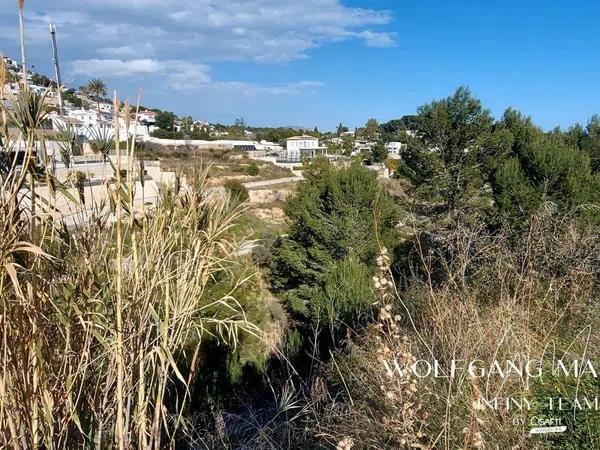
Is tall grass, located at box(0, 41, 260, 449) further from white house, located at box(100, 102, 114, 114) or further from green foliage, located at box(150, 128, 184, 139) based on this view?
green foliage, located at box(150, 128, 184, 139)

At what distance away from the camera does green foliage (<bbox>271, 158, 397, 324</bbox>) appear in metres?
10.6

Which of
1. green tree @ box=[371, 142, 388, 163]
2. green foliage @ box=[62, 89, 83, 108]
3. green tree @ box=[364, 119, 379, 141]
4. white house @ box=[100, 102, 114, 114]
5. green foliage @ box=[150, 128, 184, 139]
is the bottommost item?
white house @ box=[100, 102, 114, 114]

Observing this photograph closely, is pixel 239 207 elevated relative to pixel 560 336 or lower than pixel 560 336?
elevated

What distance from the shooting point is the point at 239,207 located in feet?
5.02

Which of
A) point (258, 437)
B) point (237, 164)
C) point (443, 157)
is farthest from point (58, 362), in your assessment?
point (237, 164)

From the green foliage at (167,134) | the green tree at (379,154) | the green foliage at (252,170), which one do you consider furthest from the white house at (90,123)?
the green tree at (379,154)

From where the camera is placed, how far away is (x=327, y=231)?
11055 mm

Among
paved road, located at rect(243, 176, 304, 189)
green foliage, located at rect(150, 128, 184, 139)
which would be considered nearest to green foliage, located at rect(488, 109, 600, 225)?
paved road, located at rect(243, 176, 304, 189)

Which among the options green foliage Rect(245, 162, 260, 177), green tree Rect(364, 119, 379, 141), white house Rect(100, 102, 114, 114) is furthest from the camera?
green tree Rect(364, 119, 379, 141)

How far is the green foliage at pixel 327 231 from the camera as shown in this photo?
34.8 ft

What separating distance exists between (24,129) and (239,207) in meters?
0.66

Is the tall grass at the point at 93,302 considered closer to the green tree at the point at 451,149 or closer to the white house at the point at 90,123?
the white house at the point at 90,123

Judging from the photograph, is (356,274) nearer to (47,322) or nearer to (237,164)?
(47,322)

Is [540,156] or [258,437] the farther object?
[540,156]
